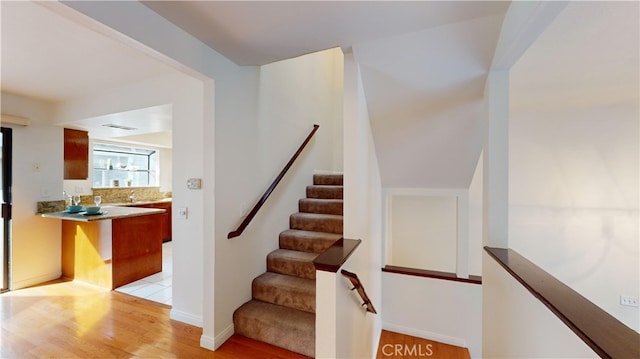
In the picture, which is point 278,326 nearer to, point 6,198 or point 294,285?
point 294,285

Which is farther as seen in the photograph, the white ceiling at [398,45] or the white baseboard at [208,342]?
the white baseboard at [208,342]

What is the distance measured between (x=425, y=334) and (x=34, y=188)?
5.50 meters

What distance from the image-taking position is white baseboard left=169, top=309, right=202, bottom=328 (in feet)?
8.16

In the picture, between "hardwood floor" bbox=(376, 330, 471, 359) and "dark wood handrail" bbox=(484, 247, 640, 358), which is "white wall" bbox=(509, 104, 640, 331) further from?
"dark wood handrail" bbox=(484, 247, 640, 358)

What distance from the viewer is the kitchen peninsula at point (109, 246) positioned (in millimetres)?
3223

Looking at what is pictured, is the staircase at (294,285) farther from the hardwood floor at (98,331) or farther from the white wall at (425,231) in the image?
the white wall at (425,231)

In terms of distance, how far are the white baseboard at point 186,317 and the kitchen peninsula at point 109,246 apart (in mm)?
1288

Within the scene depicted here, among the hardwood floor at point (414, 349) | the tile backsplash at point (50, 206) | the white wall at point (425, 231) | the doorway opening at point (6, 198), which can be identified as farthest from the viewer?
the white wall at point (425, 231)

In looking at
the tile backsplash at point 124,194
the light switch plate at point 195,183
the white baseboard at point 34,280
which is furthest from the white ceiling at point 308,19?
the tile backsplash at point 124,194

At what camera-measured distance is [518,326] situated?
1422 mm

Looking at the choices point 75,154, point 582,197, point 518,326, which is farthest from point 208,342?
point 582,197

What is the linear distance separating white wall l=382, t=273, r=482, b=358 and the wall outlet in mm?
1752

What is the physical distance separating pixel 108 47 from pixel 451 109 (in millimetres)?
2932

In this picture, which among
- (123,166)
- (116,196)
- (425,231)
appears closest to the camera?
(425,231)
